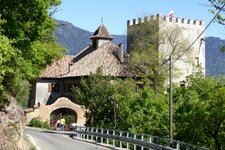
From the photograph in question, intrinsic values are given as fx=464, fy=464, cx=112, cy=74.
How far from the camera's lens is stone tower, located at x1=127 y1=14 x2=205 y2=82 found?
200 feet

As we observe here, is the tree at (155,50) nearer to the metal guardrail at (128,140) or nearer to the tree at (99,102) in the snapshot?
the tree at (99,102)

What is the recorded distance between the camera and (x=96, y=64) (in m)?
64.2

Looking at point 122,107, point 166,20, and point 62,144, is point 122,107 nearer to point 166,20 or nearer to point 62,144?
point 62,144

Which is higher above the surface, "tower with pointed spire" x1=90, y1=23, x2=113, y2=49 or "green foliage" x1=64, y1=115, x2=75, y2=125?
"tower with pointed spire" x1=90, y1=23, x2=113, y2=49

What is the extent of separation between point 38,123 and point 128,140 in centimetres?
3208

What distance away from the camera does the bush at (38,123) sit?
58.5 metres

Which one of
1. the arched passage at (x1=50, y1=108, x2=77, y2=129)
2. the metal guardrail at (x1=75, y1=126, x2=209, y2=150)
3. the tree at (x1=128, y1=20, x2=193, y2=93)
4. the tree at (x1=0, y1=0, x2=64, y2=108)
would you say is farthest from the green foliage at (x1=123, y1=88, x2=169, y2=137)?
the arched passage at (x1=50, y1=108, x2=77, y2=129)

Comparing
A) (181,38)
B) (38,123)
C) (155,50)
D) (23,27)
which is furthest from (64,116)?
(23,27)

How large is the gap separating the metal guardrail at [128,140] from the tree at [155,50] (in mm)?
18675

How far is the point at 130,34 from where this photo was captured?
2611 inches

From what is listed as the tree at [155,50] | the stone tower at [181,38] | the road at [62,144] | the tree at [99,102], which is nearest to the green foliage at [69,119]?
the tree at [155,50]

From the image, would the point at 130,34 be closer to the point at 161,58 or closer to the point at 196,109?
the point at 161,58

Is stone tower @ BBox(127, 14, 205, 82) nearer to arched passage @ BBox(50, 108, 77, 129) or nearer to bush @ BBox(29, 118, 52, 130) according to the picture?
arched passage @ BBox(50, 108, 77, 129)

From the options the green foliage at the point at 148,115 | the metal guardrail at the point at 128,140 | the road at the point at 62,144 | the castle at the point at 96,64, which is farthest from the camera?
the castle at the point at 96,64
